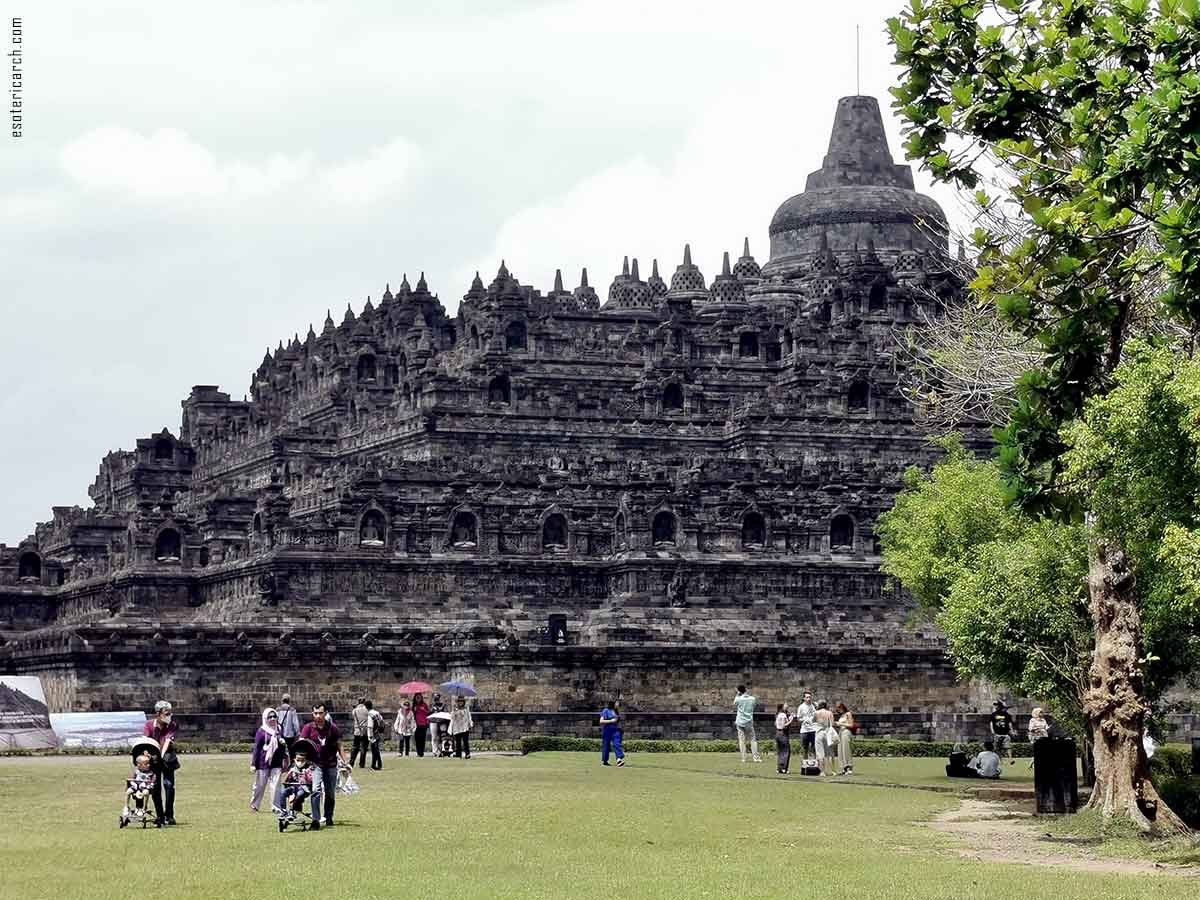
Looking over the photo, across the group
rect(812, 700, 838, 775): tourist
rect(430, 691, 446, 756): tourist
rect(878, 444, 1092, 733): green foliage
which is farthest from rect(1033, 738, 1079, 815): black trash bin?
rect(430, 691, 446, 756): tourist

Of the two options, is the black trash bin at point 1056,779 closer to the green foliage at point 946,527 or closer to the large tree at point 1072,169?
the large tree at point 1072,169

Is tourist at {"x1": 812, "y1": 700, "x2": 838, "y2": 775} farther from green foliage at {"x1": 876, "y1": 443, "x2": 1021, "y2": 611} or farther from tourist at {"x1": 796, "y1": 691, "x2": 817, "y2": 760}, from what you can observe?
green foliage at {"x1": 876, "y1": 443, "x2": 1021, "y2": 611}

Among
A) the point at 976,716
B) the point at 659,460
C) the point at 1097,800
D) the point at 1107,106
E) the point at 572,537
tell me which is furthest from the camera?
the point at 659,460

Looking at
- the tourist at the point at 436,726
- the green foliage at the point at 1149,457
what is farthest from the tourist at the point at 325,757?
the tourist at the point at 436,726

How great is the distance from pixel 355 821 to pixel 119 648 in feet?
119

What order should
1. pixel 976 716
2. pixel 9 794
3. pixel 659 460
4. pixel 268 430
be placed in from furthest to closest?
pixel 268 430 < pixel 659 460 < pixel 976 716 < pixel 9 794

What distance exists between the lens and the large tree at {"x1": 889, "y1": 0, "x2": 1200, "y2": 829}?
2961cm

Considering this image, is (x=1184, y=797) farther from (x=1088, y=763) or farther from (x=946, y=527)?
(x=946, y=527)

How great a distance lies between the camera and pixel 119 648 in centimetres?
7281

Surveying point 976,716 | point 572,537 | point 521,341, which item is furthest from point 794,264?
point 976,716

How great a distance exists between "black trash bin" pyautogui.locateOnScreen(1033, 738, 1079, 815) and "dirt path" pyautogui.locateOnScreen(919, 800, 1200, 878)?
45cm

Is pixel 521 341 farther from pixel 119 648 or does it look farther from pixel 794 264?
pixel 119 648

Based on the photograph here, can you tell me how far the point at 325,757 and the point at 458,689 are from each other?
33.6 meters

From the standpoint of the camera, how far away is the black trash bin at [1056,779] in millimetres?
41688
